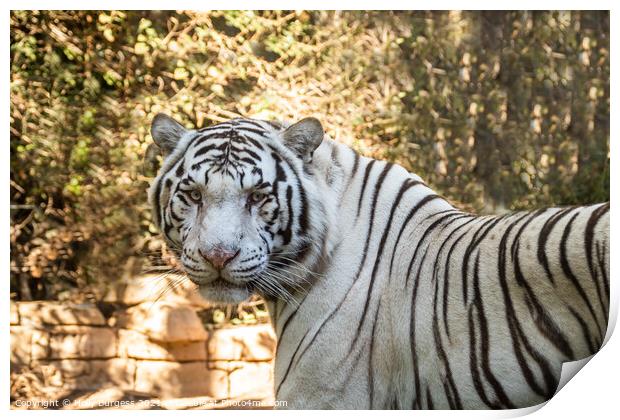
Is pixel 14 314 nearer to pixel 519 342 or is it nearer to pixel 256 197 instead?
pixel 256 197

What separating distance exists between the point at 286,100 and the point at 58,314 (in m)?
1.26

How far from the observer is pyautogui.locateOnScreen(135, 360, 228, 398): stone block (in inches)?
115

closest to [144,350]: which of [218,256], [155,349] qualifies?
[155,349]

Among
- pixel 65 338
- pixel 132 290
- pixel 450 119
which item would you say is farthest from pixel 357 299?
pixel 65 338

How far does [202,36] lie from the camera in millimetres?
2891

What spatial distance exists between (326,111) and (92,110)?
903 mm

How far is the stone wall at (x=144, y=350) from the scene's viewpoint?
9.54 feet

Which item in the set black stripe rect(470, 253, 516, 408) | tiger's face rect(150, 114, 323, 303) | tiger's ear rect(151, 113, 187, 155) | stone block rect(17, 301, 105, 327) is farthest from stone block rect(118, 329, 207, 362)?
black stripe rect(470, 253, 516, 408)

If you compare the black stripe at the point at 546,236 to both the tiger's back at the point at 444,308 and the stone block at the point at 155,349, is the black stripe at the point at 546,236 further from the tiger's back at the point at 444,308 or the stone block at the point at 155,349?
the stone block at the point at 155,349

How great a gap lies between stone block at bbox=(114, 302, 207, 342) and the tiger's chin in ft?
3.17

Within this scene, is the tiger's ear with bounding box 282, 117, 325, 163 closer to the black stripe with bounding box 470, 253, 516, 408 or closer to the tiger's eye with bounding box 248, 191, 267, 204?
the tiger's eye with bounding box 248, 191, 267, 204

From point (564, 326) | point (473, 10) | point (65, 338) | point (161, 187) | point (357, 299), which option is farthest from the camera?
point (65, 338)

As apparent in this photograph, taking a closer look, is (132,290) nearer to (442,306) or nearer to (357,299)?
(357,299)

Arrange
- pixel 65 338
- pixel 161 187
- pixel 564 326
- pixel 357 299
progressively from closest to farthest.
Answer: pixel 564 326 < pixel 357 299 < pixel 161 187 < pixel 65 338
